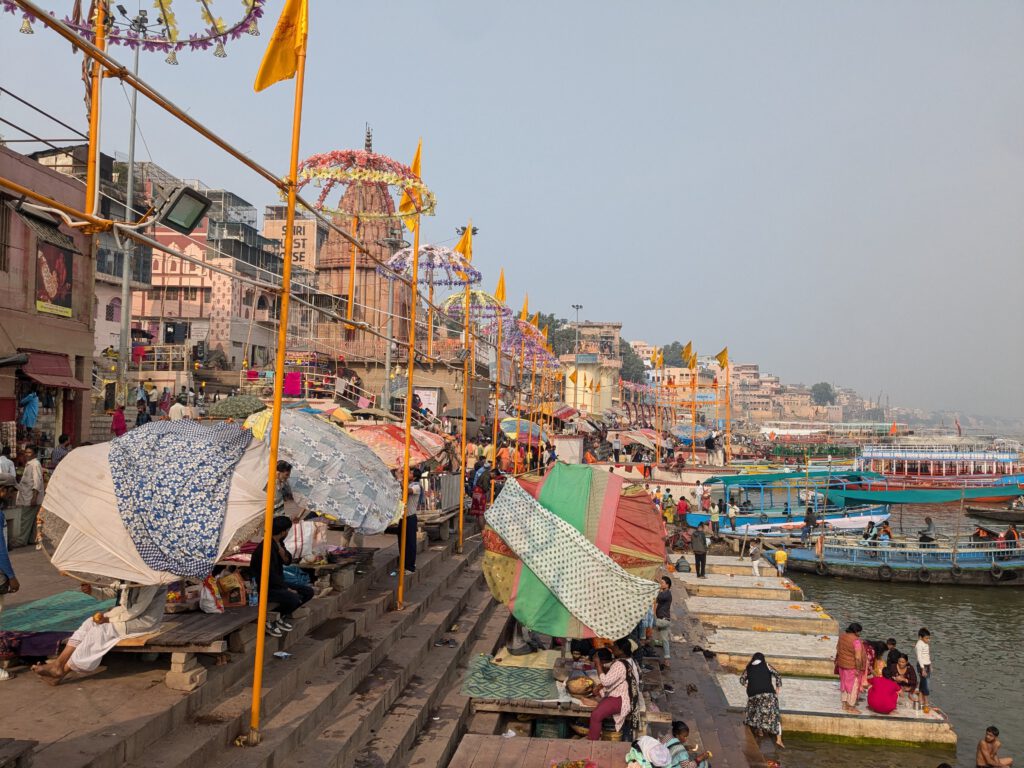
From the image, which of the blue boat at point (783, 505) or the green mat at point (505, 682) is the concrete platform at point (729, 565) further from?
the green mat at point (505, 682)

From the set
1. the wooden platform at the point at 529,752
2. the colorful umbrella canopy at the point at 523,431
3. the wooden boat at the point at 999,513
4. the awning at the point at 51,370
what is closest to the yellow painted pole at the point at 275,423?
the wooden platform at the point at 529,752

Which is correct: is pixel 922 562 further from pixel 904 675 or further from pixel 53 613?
pixel 53 613

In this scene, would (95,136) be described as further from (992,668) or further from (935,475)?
(935,475)

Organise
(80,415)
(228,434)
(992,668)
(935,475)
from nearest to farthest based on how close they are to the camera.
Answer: (228,434)
(80,415)
(992,668)
(935,475)

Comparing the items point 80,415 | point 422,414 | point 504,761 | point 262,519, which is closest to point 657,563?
point 504,761

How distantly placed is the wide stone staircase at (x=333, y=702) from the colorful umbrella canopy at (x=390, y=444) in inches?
63.1

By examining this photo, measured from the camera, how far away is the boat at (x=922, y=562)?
26.5m

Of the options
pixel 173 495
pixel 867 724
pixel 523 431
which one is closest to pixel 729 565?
pixel 523 431

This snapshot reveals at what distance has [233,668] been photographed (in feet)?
22.0

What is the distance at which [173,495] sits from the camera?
6.45m

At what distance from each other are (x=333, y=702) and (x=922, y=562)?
25.1 metres

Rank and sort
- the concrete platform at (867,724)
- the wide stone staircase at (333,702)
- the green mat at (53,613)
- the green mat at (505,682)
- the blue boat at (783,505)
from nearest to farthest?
the wide stone staircase at (333,702) < the green mat at (53,613) < the green mat at (505,682) < the concrete platform at (867,724) < the blue boat at (783,505)

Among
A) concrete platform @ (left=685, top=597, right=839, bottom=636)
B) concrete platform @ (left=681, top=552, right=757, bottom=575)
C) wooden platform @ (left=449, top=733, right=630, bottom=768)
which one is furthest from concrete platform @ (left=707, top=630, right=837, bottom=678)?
wooden platform @ (left=449, top=733, right=630, bottom=768)

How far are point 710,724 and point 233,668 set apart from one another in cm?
615
